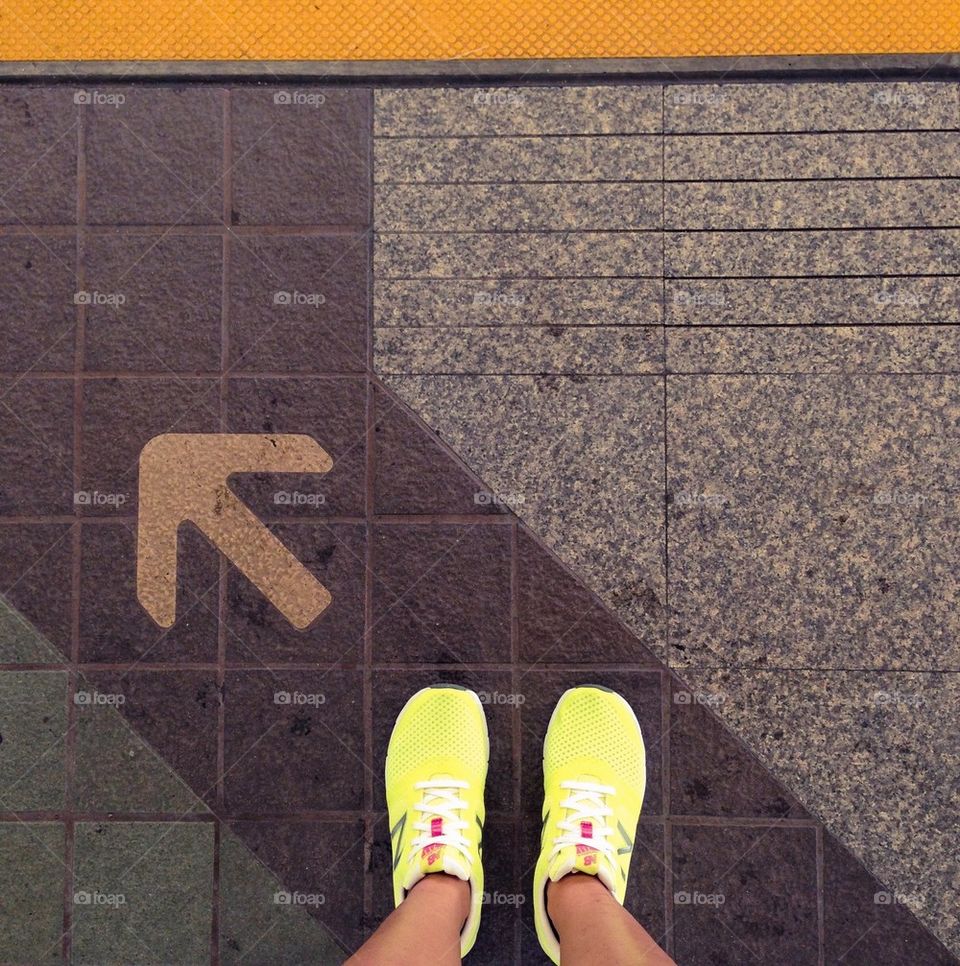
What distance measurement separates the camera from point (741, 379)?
7.36ft

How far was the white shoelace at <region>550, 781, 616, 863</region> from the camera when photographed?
208 cm

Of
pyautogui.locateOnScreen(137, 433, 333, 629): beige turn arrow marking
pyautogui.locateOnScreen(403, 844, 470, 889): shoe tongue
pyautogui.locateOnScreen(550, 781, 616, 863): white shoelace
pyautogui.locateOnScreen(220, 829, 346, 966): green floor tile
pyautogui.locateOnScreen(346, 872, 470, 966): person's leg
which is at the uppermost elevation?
pyautogui.locateOnScreen(137, 433, 333, 629): beige turn arrow marking

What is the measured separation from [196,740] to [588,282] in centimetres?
191

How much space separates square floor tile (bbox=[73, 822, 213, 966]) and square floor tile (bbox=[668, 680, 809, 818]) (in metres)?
1.49

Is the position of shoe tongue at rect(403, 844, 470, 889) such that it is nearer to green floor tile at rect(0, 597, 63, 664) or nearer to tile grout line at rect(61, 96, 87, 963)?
tile grout line at rect(61, 96, 87, 963)

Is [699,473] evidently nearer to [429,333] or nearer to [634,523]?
[634,523]

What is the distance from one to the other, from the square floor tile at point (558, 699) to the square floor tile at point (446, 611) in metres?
0.15

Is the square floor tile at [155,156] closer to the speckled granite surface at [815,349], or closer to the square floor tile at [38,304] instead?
the square floor tile at [38,304]

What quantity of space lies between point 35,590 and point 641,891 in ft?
7.00

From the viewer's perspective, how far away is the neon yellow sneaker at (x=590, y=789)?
205cm

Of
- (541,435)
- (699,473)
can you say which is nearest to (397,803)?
(541,435)

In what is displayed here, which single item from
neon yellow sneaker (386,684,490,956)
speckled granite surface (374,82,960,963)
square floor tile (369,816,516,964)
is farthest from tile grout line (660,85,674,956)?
neon yellow sneaker (386,684,490,956)

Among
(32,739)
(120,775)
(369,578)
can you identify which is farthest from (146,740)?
(369,578)

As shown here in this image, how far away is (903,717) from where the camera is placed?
2.20m
